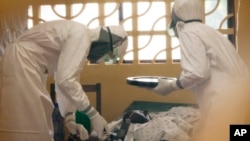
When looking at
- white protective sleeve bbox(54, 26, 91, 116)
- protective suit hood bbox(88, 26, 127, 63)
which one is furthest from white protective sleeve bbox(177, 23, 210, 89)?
white protective sleeve bbox(54, 26, 91, 116)

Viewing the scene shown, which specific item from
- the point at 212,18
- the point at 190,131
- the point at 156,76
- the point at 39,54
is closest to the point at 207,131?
the point at 190,131

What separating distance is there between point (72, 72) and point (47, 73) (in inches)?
3.8

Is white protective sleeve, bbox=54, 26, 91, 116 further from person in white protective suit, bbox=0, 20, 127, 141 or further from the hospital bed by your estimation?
the hospital bed

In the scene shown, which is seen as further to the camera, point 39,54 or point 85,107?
point 39,54

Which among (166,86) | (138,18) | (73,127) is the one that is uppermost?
(138,18)

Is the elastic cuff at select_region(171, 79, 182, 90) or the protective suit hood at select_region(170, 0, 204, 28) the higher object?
the protective suit hood at select_region(170, 0, 204, 28)

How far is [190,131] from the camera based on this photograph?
92 cm

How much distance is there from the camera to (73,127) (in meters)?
0.97

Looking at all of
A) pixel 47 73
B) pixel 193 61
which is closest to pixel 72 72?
pixel 47 73

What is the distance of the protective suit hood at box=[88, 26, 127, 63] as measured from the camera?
984mm

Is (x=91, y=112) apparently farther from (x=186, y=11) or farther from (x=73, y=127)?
(x=186, y=11)

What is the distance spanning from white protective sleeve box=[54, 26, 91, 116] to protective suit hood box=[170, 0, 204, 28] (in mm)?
251

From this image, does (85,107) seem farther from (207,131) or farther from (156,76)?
(207,131)

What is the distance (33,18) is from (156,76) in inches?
14.9
